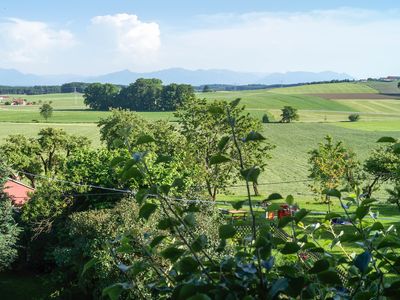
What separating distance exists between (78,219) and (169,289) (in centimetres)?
1270

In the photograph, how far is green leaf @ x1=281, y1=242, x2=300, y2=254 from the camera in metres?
1.91

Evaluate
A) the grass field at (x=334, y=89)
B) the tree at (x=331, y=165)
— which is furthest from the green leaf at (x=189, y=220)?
the grass field at (x=334, y=89)

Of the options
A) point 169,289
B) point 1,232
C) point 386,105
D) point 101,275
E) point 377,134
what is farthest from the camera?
point 386,105

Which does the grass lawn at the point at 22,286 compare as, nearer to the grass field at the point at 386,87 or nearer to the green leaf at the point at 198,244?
the green leaf at the point at 198,244

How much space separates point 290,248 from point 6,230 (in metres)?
16.5

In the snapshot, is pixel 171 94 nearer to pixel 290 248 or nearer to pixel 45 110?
pixel 45 110

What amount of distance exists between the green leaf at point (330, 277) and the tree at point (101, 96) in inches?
4918

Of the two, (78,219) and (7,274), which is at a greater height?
(78,219)

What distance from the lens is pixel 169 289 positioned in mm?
1979

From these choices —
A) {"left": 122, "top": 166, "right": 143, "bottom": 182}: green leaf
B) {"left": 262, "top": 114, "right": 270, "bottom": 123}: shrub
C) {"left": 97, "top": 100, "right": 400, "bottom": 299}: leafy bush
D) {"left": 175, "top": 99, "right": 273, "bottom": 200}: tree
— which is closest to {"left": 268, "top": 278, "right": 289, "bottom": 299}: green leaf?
{"left": 97, "top": 100, "right": 400, "bottom": 299}: leafy bush

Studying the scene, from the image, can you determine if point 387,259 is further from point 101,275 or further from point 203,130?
point 203,130

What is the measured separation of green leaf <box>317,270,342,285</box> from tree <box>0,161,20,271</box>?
51.8ft

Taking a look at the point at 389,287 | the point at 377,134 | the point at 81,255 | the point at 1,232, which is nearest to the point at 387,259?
the point at 389,287

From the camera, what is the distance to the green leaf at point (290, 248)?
6.26 ft
